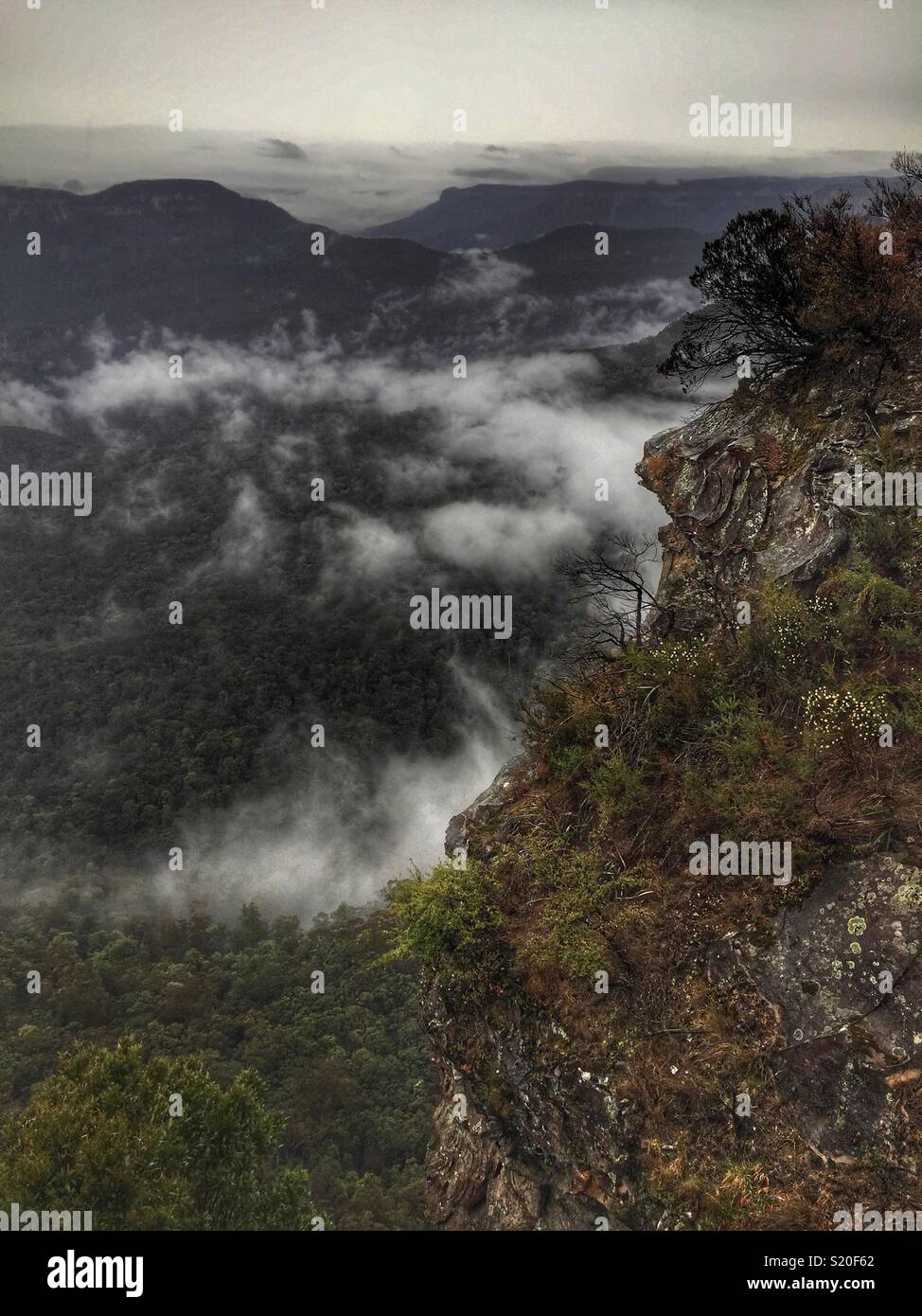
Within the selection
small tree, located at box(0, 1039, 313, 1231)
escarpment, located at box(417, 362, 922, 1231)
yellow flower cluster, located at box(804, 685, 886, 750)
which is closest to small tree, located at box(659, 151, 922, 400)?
escarpment, located at box(417, 362, 922, 1231)

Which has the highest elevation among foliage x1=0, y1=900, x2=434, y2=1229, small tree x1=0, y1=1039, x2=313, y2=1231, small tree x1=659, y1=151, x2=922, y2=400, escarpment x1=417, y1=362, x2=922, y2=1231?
small tree x1=659, y1=151, x2=922, y2=400

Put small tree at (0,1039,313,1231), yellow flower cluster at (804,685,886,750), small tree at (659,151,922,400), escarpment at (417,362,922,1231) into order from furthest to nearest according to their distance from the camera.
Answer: small tree at (0,1039,313,1231), small tree at (659,151,922,400), yellow flower cluster at (804,685,886,750), escarpment at (417,362,922,1231)

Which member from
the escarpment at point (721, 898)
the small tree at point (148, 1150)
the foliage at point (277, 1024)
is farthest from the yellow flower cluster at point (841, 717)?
the foliage at point (277, 1024)

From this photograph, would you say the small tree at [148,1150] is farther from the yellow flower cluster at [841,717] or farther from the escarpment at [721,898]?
the yellow flower cluster at [841,717]

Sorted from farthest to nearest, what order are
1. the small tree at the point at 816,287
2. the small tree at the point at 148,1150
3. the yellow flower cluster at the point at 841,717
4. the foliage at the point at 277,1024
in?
1. the foliage at the point at 277,1024
2. the small tree at the point at 148,1150
3. the small tree at the point at 816,287
4. the yellow flower cluster at the point at 841,717

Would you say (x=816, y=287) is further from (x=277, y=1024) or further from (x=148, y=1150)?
(x=277, y=1024)

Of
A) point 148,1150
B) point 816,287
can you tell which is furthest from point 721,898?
point 148,1150

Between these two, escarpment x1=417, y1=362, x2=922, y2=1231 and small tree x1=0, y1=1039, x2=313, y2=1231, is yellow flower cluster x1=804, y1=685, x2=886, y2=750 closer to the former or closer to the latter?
escarpment x1=417, y1=362, x2=922, y2=1231
